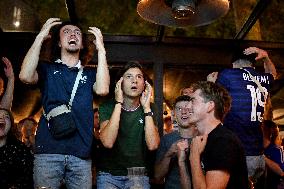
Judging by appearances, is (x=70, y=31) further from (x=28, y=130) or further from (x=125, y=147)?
(x=28, y=130)

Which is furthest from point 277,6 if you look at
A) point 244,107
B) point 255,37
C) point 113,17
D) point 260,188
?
point 244,107

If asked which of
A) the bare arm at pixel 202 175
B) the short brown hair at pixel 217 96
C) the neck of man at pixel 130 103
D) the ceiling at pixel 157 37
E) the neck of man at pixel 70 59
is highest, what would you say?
the ceiling at pixel 157 37

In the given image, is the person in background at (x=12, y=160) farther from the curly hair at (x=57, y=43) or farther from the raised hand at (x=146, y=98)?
the raised hand at (x=146, y=98)

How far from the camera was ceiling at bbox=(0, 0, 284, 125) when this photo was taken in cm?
596

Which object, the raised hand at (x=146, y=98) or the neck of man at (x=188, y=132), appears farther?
the neck of man at (x=188, y=132)

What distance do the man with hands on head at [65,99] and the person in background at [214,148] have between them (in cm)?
94

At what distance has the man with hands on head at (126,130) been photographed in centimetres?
409

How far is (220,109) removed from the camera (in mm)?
3748

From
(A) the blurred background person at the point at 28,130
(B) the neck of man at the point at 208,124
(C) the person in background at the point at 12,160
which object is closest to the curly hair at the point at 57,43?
(C) the person in background at the point at 12,160

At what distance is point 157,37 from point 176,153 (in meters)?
2.26

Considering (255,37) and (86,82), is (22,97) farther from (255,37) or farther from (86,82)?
(86,82)

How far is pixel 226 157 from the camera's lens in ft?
10.8

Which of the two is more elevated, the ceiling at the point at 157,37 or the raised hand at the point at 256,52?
the ceiling at the point at 157,37

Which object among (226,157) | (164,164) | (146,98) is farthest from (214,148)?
(146,98)
